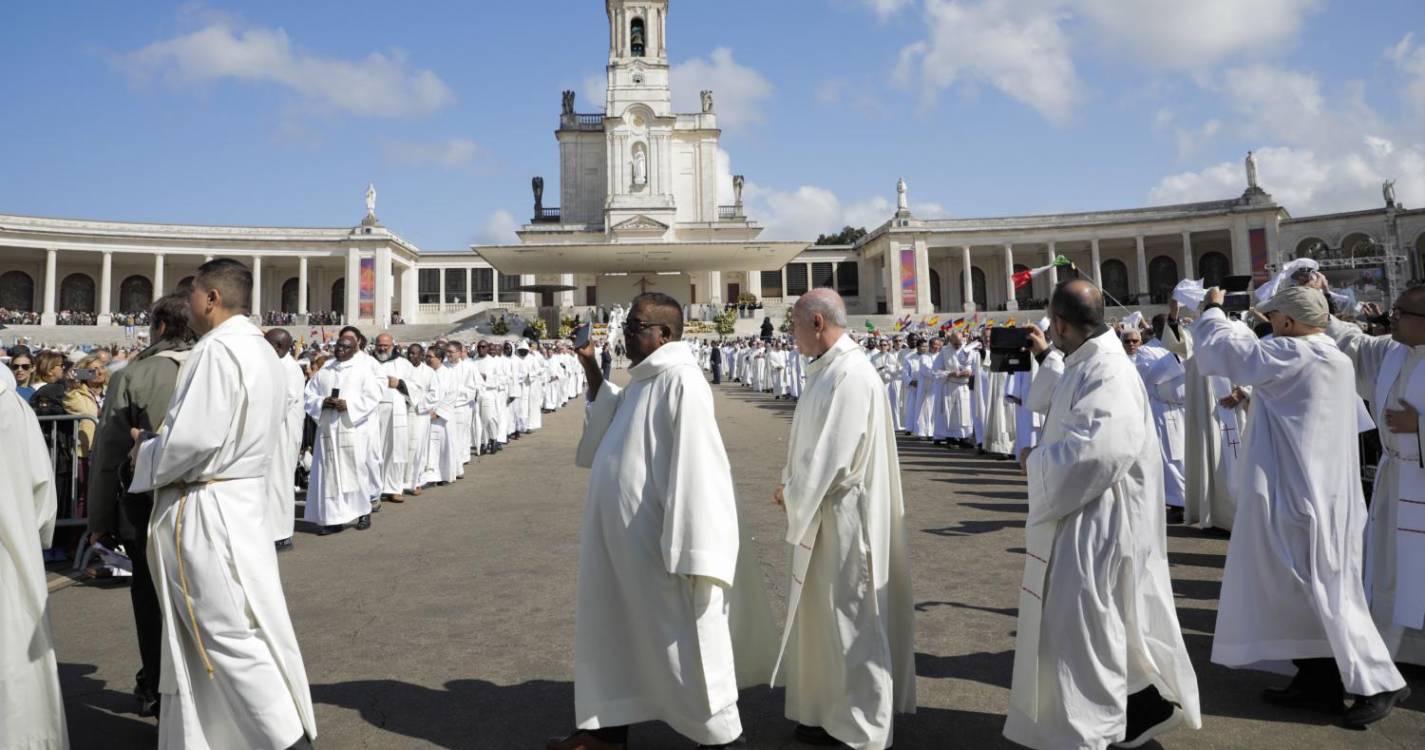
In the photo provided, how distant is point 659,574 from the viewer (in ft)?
9.99

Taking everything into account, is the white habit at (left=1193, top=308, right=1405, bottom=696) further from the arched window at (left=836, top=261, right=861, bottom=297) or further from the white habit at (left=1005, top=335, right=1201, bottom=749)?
the arched window at (left=836, top=261, right=861, bottom=297)

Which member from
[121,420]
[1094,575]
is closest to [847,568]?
[1094,575]

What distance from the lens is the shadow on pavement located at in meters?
3.47

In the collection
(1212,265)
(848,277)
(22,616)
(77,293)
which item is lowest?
(22,616)

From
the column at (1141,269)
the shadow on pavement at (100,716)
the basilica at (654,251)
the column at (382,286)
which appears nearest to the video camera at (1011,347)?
the shadow on pavement at (100,716)

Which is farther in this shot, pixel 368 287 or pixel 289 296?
pixel 289 296

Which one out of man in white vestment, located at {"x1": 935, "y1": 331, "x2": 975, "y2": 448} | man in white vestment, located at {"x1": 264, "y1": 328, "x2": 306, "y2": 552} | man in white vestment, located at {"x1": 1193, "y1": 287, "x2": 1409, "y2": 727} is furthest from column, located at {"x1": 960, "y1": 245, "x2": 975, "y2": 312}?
man in white vestment, located at {"x1": 1193, "y1": 287, "x2": 1409, "y2": 727}

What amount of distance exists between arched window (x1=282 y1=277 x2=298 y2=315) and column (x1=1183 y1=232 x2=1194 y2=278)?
6026 centimetres

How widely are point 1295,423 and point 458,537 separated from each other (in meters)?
6.27

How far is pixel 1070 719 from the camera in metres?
2.91

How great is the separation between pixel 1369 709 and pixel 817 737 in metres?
2.31

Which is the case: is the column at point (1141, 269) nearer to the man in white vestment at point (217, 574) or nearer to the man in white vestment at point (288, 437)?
the man in white vestment at point (288, 437)

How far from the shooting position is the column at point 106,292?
4791 cm

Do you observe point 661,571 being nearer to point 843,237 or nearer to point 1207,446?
point 1207,446
